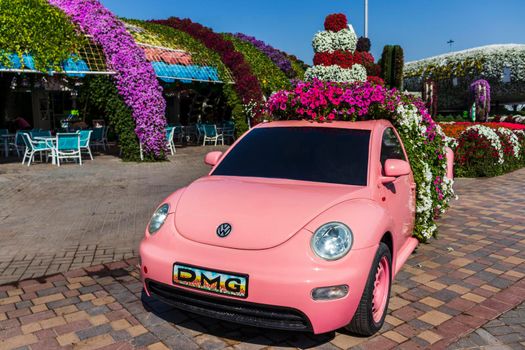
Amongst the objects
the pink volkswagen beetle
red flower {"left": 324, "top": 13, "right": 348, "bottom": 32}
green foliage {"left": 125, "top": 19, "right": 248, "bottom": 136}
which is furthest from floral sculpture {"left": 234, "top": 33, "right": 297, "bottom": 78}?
the pink volkswagen beetle

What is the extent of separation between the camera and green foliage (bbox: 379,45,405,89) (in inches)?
1235

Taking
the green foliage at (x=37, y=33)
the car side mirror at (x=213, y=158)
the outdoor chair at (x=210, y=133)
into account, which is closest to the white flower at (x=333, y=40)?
the outdoor chair at (x=210, y=133)

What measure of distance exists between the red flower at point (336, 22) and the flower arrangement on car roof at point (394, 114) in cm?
1943

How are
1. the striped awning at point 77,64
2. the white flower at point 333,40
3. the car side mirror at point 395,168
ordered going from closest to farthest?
1. the car side mirror at point 395,168
2. the striped awning at point 77,64
3. the white flower at point 333,40

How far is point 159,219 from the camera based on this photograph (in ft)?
11.6

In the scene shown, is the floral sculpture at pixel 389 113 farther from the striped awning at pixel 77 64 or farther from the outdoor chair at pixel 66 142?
the striped awning at pixel 77 64

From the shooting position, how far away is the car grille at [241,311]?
287 cm

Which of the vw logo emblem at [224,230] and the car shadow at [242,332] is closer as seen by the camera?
the vw logo emblem at [224,230]

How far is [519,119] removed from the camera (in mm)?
27062

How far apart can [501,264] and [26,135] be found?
1247 cm

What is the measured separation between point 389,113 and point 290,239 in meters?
2.38

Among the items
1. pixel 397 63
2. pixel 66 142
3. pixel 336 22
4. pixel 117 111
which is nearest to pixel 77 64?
pixel 117 111

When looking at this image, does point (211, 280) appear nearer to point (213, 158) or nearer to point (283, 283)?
point (283, 283)

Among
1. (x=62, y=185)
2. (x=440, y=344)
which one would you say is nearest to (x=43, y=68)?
(x=62, y=185)
